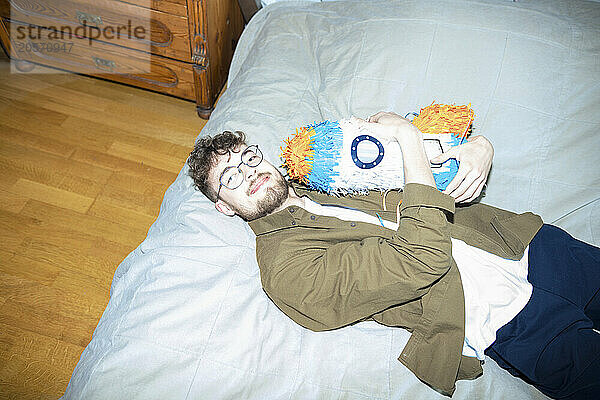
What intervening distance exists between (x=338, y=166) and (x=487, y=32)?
0.80 m

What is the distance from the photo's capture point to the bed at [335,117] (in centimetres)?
107

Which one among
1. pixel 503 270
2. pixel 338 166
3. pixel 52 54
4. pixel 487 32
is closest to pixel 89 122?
pixel 52 54

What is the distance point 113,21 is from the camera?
1807 millimetres

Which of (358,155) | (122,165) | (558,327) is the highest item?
(358,155)

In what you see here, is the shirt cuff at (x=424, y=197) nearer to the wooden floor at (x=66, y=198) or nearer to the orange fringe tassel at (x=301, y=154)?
the orange fringe tassel at (x=301, y=154)

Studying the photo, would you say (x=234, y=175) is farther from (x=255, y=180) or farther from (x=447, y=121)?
(x=447, y=121)

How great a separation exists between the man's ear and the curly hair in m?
0.02

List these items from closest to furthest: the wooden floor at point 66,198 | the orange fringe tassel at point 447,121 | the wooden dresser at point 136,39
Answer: the orange fringe tassel at point 447,121 → the wooden floor at point 66,198 → the wooden dresser at point 136,39

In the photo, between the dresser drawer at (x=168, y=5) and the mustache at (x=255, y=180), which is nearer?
the mustache at (x=255, y=180)

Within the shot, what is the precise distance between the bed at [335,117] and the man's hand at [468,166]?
0.34 metres

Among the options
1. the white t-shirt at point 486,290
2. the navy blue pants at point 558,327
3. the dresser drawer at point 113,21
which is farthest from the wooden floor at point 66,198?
the navy blue pants at point 558,327

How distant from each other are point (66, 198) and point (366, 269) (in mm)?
1382

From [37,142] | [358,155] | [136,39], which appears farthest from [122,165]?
[358,155]

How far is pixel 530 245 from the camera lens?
4.10 ft
